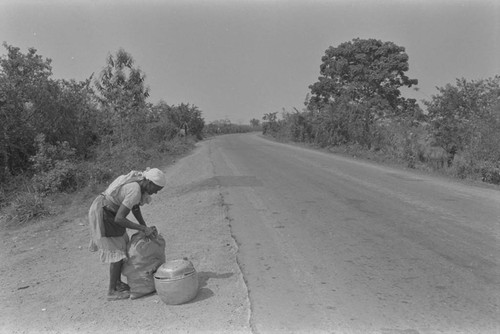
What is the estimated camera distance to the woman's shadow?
425 cm

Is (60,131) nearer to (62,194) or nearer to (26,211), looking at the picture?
(62,194)

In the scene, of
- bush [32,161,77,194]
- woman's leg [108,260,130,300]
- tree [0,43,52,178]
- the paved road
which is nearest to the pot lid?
woman's leg [108,260,130,300]

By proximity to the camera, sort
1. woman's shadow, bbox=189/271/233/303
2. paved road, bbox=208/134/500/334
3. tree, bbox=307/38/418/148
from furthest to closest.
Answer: tree, bbox=307/38/418/148 → woman's shadow, bbox=189/271/233/303 → paved road, bbox=208/134/500/334

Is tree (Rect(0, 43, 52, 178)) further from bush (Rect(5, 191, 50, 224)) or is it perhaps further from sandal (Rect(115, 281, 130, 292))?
sandal (Rect(115, 281, 130, 292))

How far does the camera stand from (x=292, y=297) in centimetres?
412

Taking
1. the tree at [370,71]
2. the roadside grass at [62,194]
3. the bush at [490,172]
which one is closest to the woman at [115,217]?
the roadside grass at [62,194]

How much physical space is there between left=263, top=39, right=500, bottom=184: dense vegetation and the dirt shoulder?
379 inches

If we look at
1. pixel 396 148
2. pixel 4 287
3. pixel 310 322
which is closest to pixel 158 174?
pixel 310 322

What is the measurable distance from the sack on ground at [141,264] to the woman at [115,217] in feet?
0.25

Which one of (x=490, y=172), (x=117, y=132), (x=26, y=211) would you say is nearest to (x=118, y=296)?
(x=26, y=211)

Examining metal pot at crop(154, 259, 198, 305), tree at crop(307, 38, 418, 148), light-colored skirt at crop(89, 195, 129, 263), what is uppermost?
tree at crop(307, 38, 418, 148)

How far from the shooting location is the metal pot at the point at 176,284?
13.3ft

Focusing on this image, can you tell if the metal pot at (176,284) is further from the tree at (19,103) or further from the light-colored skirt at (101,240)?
the tree at (19,103)

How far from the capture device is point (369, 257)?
5.27 meters
